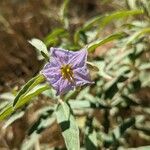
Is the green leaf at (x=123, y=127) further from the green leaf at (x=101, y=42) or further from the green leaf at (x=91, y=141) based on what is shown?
the green leaf at (x=101, y=42)

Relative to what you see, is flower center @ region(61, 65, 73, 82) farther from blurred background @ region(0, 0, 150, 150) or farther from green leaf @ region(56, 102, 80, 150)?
blurred background @ region(0, 0, 150, 150)

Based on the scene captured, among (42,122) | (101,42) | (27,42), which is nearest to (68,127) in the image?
(101,42)

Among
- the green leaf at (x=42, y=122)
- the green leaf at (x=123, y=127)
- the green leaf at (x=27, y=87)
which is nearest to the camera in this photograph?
the green leaf at (x=27, y=87)

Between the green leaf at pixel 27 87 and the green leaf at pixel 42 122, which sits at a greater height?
the green leaf at pixel 27 87

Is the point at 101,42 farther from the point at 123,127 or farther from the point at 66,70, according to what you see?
the point at 123,127

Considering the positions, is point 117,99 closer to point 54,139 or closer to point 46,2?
point 54,139

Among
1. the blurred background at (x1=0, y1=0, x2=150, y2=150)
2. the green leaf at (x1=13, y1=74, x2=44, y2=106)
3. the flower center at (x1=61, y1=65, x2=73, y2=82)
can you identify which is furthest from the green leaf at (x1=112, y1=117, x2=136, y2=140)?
the green leaf at (x1=13, y1=74, x2=44, y2=106)

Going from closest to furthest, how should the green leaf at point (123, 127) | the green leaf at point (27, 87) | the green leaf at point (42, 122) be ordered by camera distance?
the green leaf at point (27, 87)
the green leaf at point (42, 122)
the green leaf at point (123, 127)

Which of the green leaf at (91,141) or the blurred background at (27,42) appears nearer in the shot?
the green leaf at (91,141)

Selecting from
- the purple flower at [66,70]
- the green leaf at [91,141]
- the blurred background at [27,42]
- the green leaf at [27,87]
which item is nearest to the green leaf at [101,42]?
the purple flower at [66,70]

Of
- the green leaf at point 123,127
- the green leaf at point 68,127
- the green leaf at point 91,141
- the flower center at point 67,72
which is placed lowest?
the green leaf at point 123,127
